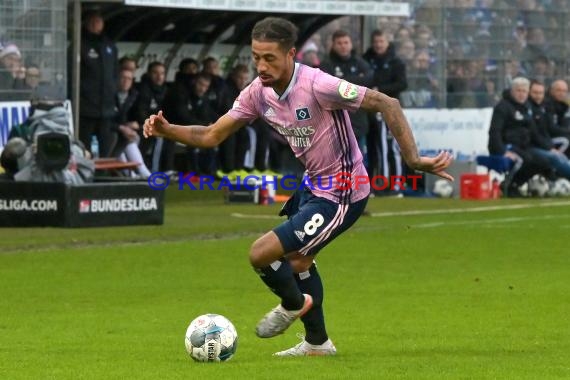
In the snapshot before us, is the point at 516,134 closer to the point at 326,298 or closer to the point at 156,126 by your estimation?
the point at 326,298

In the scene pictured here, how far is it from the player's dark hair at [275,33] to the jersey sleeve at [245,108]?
0.46 meters

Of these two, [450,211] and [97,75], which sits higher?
[97,75]

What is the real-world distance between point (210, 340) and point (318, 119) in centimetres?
142

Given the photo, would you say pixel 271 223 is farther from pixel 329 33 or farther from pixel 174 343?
pixel 174 343

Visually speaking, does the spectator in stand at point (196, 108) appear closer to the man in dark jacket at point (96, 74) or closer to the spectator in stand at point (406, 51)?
the man in dark jacket at point (96, 74)

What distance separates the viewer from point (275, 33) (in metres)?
9.12

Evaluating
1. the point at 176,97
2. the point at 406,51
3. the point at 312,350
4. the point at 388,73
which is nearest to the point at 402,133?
the point at 312,350

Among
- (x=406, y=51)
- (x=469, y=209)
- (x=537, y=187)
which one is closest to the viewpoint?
(x=469, y=209)

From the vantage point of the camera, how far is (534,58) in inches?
1232

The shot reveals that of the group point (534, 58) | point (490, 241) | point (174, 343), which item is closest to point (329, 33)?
point (534, 58)

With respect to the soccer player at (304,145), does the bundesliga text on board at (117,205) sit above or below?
below

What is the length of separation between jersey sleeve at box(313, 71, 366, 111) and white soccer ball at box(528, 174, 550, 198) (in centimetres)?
1848

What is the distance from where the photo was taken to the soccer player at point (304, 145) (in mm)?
9148

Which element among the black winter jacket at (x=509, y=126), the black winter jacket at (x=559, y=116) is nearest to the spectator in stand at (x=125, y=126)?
the black winter jacket at (x=509, y=126)
